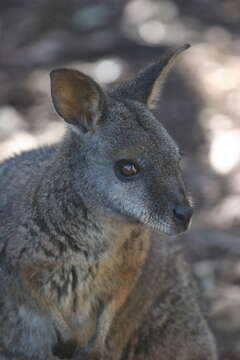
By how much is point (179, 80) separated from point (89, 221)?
417 cm

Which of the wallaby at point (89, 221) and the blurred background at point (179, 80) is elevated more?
the wallaby at point (89, 221)

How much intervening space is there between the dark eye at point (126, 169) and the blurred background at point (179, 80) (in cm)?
162

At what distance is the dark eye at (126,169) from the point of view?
4.25 meters

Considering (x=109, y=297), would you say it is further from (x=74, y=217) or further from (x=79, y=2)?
(x=79, y=2)

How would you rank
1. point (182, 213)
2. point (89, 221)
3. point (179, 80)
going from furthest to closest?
1. point (179, 80)
2. point (89, 221)
3. point (182, 213)

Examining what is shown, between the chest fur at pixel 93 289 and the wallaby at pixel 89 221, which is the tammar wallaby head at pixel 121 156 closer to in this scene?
the wallaby at pixel 89 221

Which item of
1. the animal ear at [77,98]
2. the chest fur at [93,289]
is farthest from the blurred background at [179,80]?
the animal ear at [77,98]

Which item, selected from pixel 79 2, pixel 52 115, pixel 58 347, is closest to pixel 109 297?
pixel 58 347

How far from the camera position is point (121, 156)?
4.30 m

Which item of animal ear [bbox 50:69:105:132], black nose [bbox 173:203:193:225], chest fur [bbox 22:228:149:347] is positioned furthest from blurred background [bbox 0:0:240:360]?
animal ear [bbox 50:69:105:132]

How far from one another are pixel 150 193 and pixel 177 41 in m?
A: 4.98

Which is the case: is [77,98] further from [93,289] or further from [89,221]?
[93,289]

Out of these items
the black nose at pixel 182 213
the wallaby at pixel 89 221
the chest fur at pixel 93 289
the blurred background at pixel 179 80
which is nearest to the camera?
the black nose at pixel 182 213

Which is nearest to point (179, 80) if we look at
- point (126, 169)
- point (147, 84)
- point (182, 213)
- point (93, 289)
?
point (147, 84)
